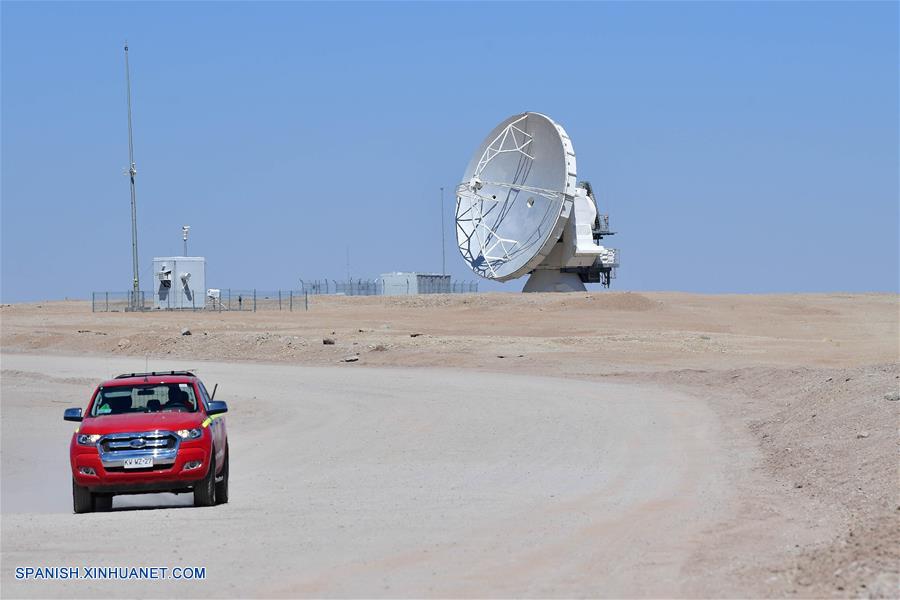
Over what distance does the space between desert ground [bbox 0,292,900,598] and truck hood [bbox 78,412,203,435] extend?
0.97 m

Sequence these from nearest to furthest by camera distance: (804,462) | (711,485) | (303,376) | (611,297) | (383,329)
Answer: (711,485) < (804,462) < (303,376) < (383,329) < (611,297)

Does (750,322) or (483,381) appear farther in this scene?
(750,322)

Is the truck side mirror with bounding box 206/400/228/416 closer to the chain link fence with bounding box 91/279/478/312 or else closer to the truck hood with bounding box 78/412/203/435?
the truck hood with bounding box 78/412/203/435

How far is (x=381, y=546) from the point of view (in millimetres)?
12477

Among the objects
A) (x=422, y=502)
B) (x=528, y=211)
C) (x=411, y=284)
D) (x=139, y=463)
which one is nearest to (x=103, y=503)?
(x=139, y=463)

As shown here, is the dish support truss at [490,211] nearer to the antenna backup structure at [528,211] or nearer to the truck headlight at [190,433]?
the antenna backup structure at [528,211]

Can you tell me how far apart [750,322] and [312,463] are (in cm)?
4882

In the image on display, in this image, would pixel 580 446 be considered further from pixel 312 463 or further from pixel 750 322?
pixel 750 322

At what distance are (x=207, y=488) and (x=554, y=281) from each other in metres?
62.0

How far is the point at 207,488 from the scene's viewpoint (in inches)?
605

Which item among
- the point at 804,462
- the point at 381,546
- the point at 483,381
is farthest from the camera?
the point at 483,381

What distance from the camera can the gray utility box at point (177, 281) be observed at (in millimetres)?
77625

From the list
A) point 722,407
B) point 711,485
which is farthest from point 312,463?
point 722,407

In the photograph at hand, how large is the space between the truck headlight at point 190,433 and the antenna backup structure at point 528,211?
53.2 metres
